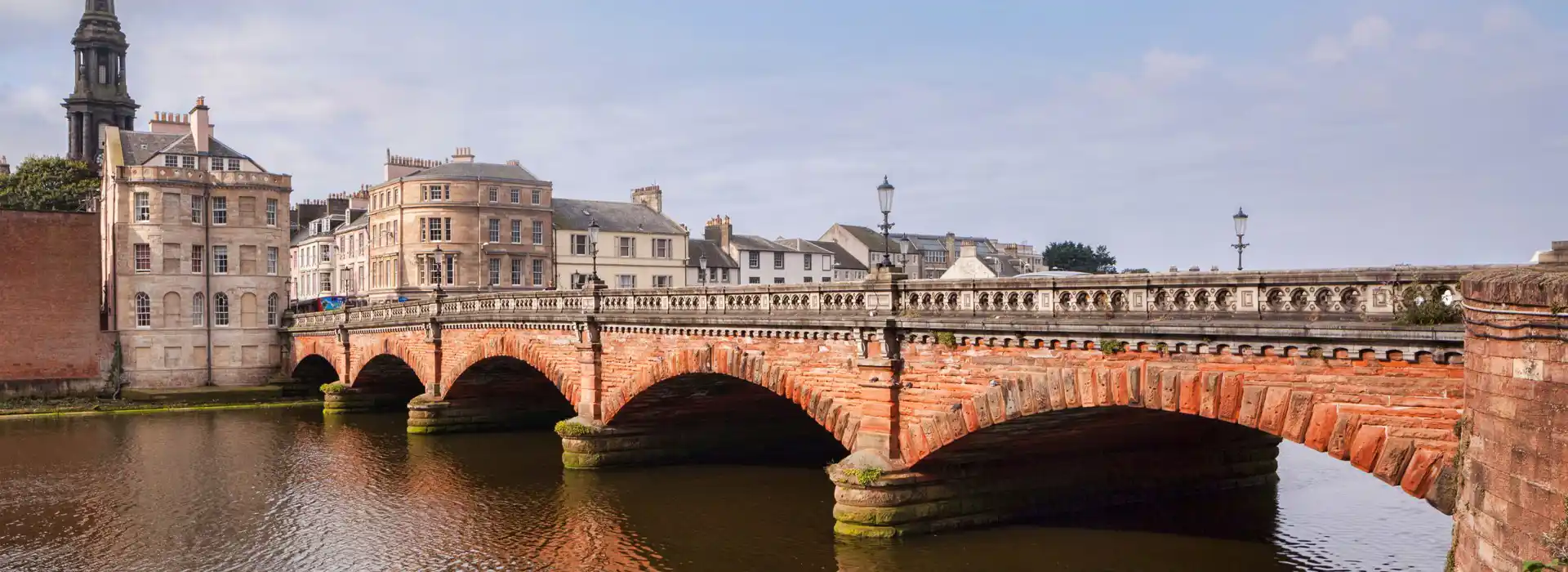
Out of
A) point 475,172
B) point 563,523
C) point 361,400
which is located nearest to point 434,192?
point 475,172

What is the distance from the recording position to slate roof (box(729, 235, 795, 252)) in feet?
250

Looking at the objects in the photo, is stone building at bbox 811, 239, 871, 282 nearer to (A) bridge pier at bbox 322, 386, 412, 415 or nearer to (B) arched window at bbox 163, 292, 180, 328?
(A) bridge pier at bbox 322, 386, 412, 415

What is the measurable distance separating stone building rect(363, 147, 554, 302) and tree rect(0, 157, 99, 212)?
21000 mm

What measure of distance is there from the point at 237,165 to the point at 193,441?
79.7ft

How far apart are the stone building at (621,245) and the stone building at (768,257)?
3703mm

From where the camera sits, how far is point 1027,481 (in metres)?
23.6

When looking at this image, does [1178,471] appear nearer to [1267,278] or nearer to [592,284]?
[1267,278]

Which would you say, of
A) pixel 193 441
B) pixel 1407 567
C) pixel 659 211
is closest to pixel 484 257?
pixel 659 211

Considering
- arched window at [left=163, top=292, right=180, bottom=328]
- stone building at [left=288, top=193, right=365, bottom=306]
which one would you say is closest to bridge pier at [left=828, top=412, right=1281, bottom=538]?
arched window at [left=163, top=292, right=180, bottom=328]

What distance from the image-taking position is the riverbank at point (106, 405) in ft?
169

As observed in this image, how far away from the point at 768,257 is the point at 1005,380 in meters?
59.2

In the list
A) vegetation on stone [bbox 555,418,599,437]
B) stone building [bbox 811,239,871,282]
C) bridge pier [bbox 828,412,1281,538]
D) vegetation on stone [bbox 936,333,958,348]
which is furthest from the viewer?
stone building [bbox 811,239,871,282]

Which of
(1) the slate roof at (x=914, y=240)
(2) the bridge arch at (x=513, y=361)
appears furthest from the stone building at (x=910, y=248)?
(2) the bridge arch at (x=513, y=361)

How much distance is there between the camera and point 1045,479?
936 inches
